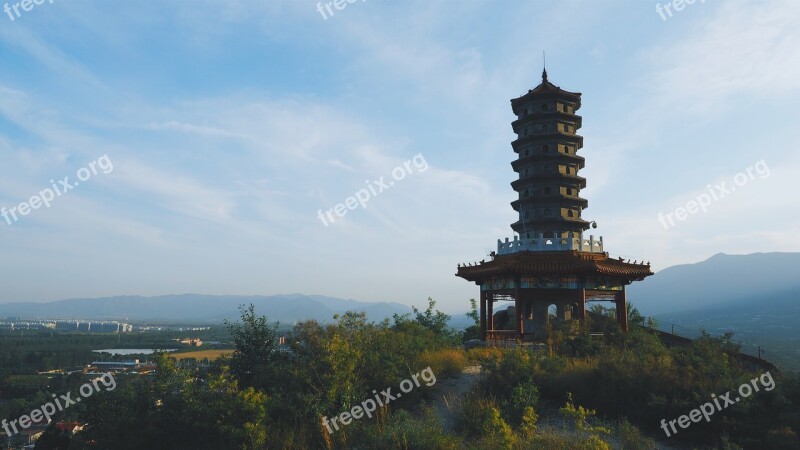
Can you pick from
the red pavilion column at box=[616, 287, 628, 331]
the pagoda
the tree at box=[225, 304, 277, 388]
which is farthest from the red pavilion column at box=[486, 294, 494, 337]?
the tree at box=[225, 304, 277, 388]

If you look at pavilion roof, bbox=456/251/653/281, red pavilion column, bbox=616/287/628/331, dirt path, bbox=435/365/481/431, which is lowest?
dirt path, bbox=435/365/481/431

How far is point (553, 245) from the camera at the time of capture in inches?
926

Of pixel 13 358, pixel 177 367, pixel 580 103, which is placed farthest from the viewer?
pixel 13 358

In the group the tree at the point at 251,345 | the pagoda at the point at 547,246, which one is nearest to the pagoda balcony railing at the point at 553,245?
the pagoda at the point at 547,246

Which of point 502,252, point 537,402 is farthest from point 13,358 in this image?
point 537,402

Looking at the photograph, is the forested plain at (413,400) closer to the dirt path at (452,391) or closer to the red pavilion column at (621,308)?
the dirt path at (452,391)

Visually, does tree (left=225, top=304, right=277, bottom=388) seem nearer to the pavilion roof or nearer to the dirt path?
the dirt path

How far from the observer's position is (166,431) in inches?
435

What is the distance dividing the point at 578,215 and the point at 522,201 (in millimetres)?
2866

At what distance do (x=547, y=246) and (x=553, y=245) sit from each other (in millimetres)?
269

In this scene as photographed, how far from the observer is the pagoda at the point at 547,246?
22.5 m

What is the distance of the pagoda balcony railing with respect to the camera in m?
23.4

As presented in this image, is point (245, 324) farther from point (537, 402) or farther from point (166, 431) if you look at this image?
point (537, 402)

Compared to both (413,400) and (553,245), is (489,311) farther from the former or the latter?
(413,400)
